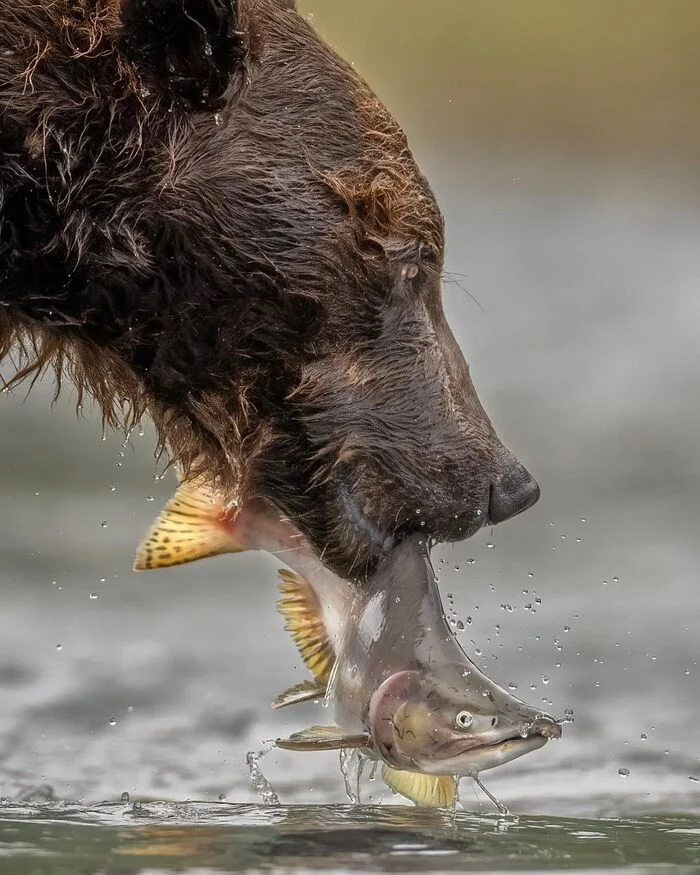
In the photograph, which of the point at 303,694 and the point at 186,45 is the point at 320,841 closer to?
the point at 303,694

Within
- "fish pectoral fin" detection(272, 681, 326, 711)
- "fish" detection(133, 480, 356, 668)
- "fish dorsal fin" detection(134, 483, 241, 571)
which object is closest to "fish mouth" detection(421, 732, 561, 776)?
"fish pectoral fin" detection(272, 681, 326, 711)

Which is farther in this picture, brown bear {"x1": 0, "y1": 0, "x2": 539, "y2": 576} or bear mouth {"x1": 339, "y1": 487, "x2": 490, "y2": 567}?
bear mouth {"x1": 339, "y1": 487, "x2": 490, "y2": 567}

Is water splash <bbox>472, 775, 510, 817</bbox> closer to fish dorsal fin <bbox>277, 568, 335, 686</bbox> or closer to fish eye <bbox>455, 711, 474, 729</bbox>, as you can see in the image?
fish eye <bbox>455, 711, 474, 729</bbox>

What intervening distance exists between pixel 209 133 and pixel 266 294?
0.54 meters

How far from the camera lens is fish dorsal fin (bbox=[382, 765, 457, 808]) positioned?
5508mm

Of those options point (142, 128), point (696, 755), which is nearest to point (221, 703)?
point (696, 755)

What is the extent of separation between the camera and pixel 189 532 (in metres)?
6.09

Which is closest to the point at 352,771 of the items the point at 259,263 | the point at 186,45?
the point at 259,263

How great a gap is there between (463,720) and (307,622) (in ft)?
3.03

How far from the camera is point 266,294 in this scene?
5812 millimetres

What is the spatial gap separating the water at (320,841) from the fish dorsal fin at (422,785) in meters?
0.07

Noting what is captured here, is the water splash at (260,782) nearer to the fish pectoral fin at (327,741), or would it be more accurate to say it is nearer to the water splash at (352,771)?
the water splash at (352,771)

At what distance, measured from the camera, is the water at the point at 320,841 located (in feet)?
14.9

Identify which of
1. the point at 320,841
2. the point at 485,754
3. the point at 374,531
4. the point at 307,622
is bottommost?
the point at 320,841
